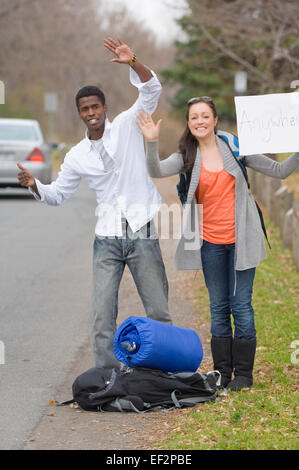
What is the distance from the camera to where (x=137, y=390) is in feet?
17.4

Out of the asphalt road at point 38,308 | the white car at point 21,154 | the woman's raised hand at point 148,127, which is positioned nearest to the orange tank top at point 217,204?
the woman's raised hand at point 148,127

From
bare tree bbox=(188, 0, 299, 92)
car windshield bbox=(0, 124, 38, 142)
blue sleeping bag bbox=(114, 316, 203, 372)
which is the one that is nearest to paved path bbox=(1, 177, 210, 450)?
blue sleeping bag bbox=(114, 316, 203, 372)

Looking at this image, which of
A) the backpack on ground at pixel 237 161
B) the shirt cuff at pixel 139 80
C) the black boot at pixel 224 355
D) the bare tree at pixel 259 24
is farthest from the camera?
the bare tree at pixel 259 24

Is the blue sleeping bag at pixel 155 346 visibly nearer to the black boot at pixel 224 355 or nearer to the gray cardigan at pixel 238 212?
the black boot at pixel 224 355

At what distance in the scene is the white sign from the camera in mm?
5477

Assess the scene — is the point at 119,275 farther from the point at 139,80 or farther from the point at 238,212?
the point at 139,80

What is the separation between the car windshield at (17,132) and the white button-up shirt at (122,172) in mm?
13959

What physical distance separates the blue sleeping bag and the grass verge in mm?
329

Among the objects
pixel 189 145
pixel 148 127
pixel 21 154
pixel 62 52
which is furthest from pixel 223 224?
pixel 62 52

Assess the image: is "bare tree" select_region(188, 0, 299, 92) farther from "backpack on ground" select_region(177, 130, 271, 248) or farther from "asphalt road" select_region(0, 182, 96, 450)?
"backpack on ground" select_region(177, 130, 271, 248)

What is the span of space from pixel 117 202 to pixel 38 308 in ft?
11.2

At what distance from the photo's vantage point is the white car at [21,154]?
18703 mm

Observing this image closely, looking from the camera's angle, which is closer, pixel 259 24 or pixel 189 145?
pixel 189 145

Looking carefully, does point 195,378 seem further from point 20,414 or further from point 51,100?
point 51,100
